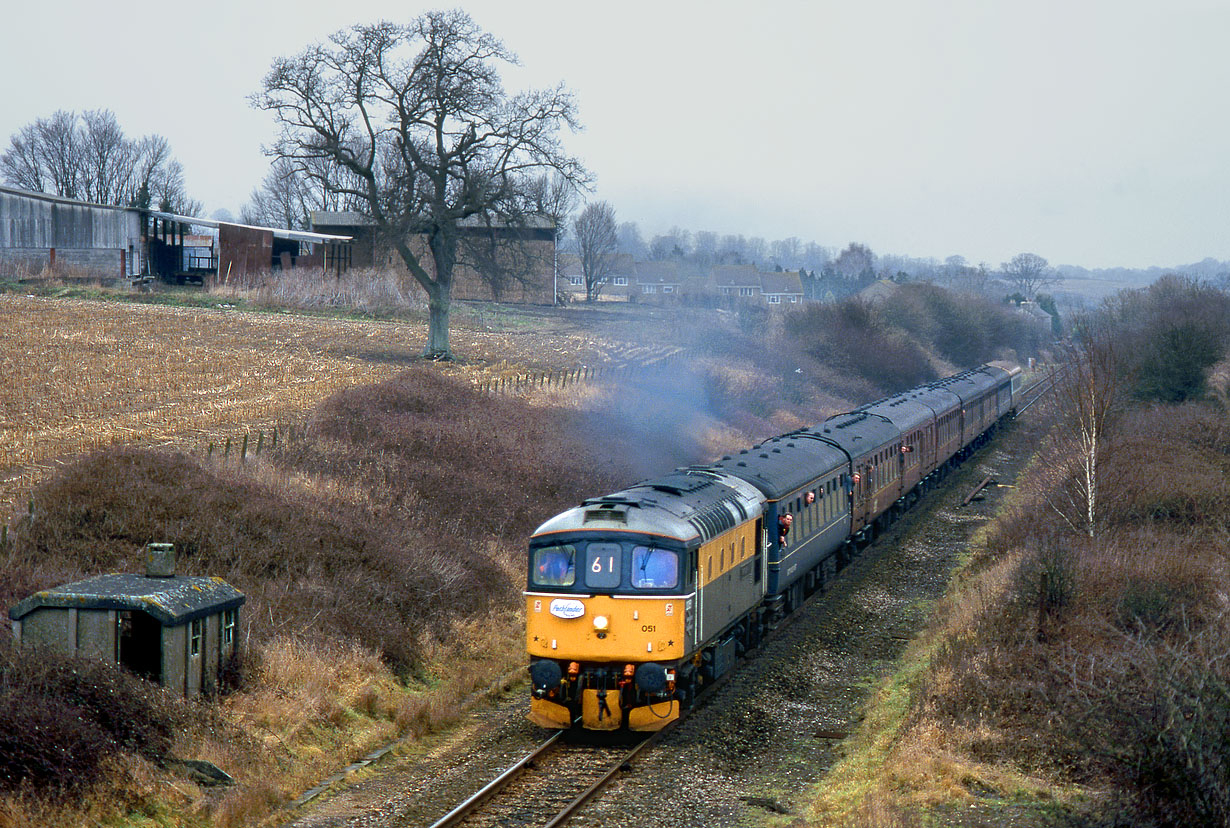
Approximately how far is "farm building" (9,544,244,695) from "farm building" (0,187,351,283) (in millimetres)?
48062

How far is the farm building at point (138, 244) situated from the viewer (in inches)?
2179

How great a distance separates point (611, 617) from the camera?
1367 cm

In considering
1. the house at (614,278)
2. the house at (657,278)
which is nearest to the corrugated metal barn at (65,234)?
the house at (614,278)

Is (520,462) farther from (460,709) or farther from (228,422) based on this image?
(460,709)

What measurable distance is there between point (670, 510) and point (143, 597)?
6.22 meters

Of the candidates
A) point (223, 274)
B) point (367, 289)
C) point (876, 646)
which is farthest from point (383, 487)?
point (223, 274)

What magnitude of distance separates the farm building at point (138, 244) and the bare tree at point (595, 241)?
150 ft

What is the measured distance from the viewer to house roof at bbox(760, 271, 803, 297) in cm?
14438

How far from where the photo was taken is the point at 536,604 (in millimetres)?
13969

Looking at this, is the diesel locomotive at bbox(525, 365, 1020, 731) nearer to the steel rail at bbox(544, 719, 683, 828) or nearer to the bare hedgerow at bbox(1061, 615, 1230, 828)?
the steel rail at bbox(544, 719, 683, 828)

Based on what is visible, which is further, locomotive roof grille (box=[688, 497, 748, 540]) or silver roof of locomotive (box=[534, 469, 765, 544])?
locomotive roof grille (box=[688, 497, 748, 540])

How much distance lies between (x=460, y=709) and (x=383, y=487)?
7685mm

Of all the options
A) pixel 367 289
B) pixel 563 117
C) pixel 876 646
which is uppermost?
pixel 563 117

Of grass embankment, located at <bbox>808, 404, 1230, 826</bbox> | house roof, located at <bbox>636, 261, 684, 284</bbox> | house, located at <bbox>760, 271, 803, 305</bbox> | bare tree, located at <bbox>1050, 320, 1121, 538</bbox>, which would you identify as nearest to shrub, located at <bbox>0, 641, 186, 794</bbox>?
grass embankment, located at <bbox>808, 404, 1230, 826</bbox>
